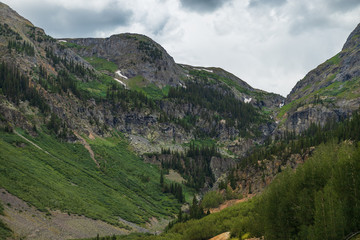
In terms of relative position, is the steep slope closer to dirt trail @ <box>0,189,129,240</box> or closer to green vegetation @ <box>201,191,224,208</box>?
dirt trail @ <box>0,189,129,240</box>

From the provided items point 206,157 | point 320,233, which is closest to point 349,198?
point 320,233

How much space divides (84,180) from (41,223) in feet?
138

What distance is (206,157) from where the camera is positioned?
192375 mm

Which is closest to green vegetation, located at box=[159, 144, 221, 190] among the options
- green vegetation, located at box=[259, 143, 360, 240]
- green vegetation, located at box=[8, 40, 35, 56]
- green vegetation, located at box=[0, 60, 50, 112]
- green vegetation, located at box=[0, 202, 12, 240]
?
green vegetation, located at box=[0, 60, 50, 112]

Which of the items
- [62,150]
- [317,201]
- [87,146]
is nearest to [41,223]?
[317,201]

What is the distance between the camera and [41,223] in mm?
62625

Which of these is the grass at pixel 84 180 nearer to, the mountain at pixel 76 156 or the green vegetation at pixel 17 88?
the mountain at pixel 76 156

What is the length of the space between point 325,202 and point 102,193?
87.2 meters

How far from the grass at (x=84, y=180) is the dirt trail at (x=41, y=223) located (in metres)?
2.33

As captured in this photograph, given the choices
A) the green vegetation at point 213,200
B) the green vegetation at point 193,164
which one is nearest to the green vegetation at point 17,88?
the green vegetation at point 193,164

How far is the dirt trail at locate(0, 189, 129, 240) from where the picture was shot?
56.3 metres

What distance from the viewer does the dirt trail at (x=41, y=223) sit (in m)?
56.3

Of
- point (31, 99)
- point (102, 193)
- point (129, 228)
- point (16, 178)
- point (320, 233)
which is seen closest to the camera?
point (320, 233)

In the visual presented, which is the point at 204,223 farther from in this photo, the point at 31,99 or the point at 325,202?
the point at 31,99
